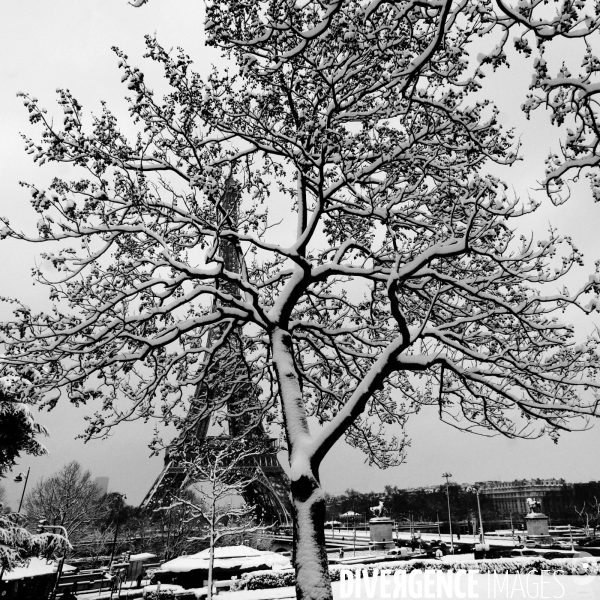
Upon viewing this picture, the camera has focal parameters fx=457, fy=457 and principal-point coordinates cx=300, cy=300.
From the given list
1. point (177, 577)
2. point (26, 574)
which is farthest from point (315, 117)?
point (177, 577)

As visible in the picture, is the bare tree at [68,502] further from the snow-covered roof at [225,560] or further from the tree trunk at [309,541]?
the tree trunk at [309,541]

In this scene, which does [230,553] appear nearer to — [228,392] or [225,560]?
[225,560]

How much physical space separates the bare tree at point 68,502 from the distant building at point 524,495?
80.9 meters

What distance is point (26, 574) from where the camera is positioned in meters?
17.0

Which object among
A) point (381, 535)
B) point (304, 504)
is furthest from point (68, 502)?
point (304, 504)

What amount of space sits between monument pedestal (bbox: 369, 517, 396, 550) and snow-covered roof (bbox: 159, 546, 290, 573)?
16.6 metres

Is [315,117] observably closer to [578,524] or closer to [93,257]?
[93,257]

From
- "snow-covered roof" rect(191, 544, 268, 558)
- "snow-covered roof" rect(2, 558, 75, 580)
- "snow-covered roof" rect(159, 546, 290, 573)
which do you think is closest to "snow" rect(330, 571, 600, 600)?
"snow-covered roof" rect(159, 546, 290, 573)

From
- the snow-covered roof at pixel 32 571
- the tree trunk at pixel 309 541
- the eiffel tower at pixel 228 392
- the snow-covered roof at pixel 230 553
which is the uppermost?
the eiffel tower at pixel 228 392

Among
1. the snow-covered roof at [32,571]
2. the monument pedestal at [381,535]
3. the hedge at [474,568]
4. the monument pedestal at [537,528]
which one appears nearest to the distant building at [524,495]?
the monument pedestal at [537,528]

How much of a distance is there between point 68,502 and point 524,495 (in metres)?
118

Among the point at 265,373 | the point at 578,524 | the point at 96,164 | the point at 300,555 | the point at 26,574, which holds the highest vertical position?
the point at 96,164

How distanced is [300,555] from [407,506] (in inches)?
3413

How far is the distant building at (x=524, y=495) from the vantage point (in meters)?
92.2
